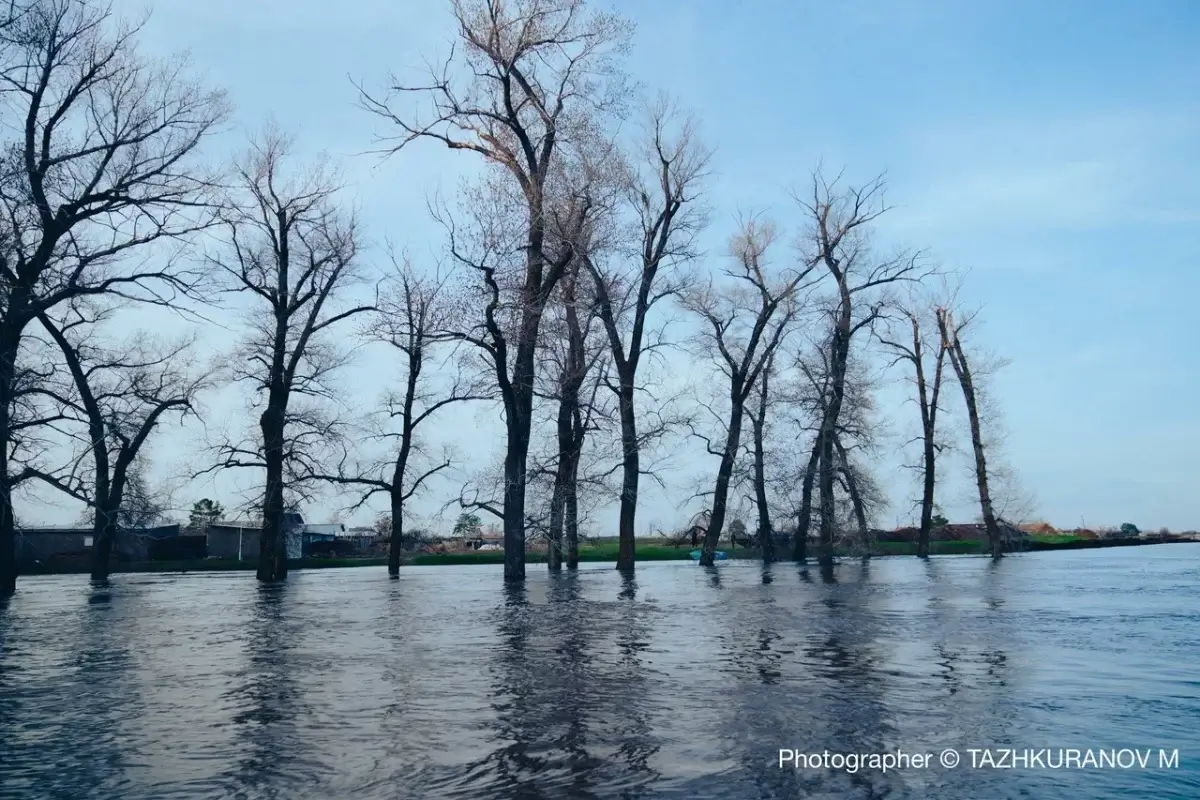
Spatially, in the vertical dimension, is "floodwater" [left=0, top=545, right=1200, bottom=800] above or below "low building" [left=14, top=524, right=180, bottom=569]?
below

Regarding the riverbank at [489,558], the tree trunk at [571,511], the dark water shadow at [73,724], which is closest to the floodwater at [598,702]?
the dark water shadow at [73,724]

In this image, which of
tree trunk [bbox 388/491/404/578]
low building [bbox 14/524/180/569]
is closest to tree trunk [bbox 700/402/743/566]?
tree trunk [bbox 388/491/404/578]

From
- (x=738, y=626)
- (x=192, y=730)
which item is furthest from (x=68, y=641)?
(x=738, y=626)

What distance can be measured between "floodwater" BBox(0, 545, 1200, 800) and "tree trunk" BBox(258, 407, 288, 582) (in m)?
14.8

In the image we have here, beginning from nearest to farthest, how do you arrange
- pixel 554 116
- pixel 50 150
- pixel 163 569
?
pixel 50 150 → pixel 554 116 → pixel 163 569

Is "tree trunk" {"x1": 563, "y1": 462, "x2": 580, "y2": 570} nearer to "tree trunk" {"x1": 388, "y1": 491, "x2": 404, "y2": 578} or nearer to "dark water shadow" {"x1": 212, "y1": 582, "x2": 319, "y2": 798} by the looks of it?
"tree trunk" {"x1": 388, "y1": 491, "x2": 404, "y2": 578}

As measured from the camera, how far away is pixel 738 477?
41.7 metres

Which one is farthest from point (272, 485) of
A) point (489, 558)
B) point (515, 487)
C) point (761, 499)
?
point (489, 558)

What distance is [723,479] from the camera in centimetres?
4034

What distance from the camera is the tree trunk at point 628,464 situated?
34.3 m

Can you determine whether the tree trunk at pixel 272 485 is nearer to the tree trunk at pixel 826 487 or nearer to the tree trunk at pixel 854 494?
the tree trunk at pixel 826 487

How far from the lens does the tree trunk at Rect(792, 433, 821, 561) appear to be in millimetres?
43500

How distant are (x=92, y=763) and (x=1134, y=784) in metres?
6.56

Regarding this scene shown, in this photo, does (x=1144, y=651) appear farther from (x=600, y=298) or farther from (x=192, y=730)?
Answer: (x=600, y=298)
